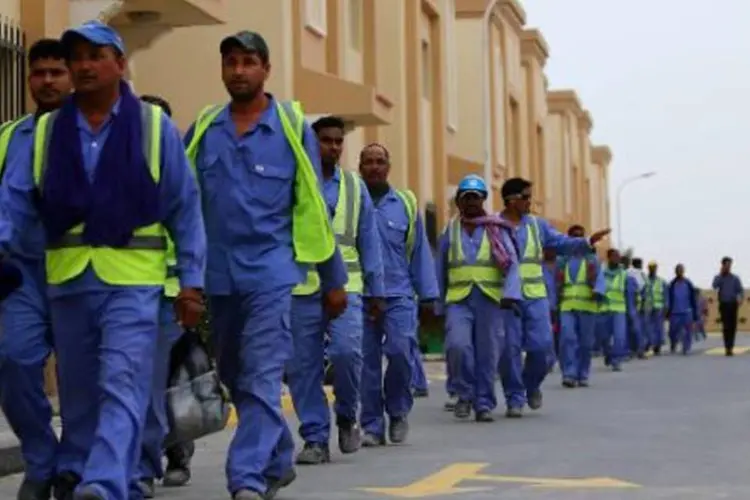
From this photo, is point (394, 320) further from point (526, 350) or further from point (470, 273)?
point (526, 350)

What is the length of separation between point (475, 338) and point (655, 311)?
90.4 ft

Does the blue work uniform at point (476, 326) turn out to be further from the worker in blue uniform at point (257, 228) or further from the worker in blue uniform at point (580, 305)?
the worker in blue uniform at point (580, 305)

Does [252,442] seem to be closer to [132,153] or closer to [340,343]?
[132,153]

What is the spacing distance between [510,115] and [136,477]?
48.4 meters

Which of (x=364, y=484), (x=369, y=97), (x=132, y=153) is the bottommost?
(x=364, y=484)

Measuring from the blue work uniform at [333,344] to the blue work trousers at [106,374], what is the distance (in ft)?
10.9

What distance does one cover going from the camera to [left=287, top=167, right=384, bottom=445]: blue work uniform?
37.9 ft

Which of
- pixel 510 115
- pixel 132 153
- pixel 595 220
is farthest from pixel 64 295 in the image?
pixel 595 220

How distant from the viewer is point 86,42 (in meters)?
8.04

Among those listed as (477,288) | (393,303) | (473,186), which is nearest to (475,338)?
(477,288)

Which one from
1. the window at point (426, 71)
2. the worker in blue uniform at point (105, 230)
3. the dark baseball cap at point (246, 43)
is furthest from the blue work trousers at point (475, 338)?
the window at point (426, 71)

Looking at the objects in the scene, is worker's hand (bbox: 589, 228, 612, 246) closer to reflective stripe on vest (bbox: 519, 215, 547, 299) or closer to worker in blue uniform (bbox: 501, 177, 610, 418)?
worker in blue uniform (bbox: 501, 177, 610, 418)

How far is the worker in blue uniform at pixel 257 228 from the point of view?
30.8 ft

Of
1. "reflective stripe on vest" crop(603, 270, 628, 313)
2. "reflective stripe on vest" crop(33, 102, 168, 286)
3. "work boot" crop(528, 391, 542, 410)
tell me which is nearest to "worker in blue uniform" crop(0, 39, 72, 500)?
"reflective stripe on vest" crop(33, 102, 168, 286)
